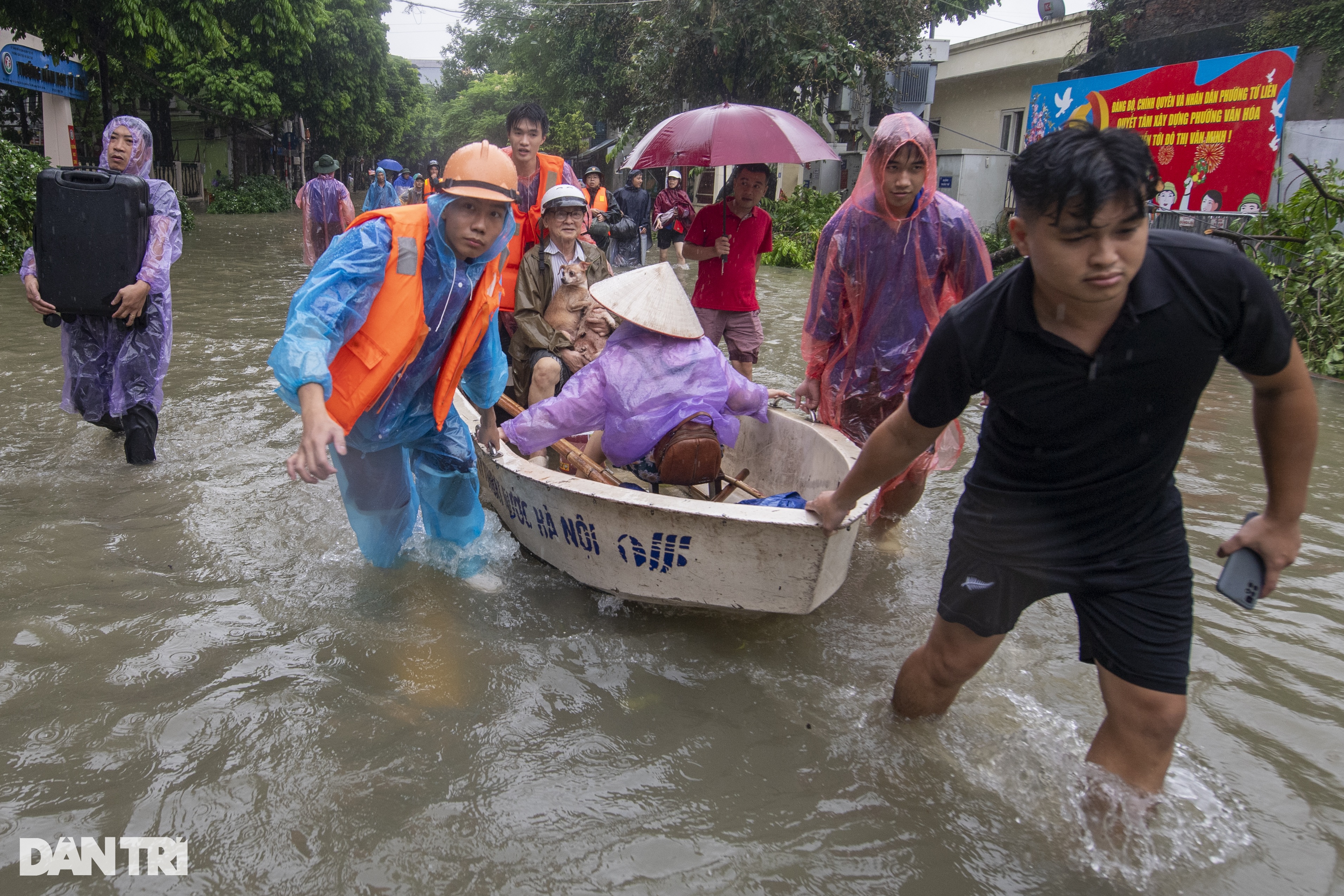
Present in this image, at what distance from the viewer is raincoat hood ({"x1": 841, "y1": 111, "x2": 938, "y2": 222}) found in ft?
11.0

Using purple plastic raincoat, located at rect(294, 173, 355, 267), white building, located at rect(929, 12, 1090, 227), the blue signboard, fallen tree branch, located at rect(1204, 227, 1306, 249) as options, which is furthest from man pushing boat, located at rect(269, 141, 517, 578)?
the blue signboard

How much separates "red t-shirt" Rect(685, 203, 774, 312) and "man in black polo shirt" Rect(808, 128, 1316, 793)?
3.37 meters

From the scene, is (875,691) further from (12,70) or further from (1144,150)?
(12,70)

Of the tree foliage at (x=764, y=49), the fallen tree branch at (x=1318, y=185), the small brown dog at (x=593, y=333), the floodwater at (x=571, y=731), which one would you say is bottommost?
the floodwater at (x=571, y=731)

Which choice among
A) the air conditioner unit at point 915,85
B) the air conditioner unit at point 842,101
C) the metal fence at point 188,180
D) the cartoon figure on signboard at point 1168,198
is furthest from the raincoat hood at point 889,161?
the metal fence at point 188,180

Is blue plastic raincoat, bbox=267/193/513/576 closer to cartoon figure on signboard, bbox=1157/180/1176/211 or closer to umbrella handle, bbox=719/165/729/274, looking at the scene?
umbrella handle, bbox=719/165/729/274

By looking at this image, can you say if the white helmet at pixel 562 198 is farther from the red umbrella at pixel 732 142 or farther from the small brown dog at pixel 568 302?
the red umbrella at pixel 732 142

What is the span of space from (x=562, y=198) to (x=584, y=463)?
1577 millimetres

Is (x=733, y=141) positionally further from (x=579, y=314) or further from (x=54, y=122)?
(x=54, y=122)

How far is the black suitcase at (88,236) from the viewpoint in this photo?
4367 mm

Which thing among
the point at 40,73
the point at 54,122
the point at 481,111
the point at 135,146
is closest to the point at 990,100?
the point at 135,146

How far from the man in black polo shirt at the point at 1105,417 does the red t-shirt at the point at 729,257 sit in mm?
3367

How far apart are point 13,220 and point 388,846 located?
1189 cm

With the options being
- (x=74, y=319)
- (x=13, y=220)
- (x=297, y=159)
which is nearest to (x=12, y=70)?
(x=13, y=220)
